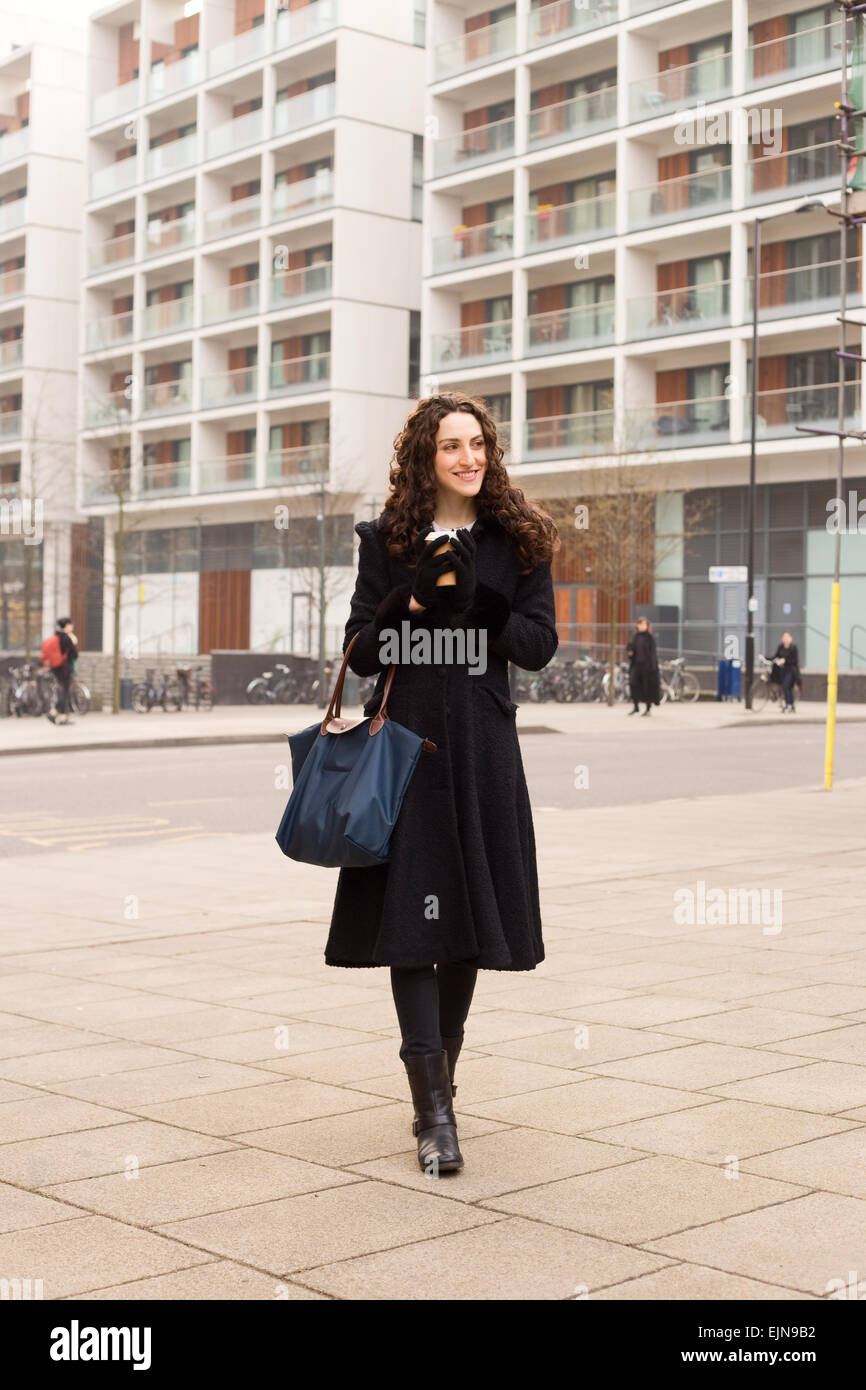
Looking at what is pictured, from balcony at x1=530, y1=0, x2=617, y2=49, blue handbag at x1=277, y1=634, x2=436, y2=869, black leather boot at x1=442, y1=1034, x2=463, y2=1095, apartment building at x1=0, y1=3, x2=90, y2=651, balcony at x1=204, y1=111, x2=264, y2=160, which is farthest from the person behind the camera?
apartment building at x1=0, y1=3, x2=90, y2=651

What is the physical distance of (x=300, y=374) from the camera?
5381 centimetres

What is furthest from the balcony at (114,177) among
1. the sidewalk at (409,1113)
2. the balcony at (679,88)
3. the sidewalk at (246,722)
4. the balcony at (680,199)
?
the sidewalk at (409,1113)

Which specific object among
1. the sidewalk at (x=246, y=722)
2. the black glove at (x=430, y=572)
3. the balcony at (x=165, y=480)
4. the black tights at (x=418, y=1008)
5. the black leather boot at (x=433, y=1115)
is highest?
the balcony at (x=165, y=480)

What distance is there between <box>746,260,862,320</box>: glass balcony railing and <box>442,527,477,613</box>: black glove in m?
38.4

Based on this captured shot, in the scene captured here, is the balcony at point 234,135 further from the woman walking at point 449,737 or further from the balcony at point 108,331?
the woman walking at point 449,737

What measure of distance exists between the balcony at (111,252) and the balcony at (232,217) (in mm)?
4754

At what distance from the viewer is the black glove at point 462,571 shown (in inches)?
171

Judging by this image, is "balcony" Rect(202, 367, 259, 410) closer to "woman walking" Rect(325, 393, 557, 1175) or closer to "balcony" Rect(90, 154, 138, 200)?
"balcony" Rect(90, 154, 138, 200)

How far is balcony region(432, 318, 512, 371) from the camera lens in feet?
161

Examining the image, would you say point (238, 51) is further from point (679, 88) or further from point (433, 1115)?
point (433, 1115)

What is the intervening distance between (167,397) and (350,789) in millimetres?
55491

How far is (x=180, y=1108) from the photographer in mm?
4910

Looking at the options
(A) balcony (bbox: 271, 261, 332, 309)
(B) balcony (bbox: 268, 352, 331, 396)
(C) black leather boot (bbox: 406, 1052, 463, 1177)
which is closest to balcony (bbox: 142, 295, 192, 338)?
(B) balcony (bbox: 268, 352, 331, 396)
